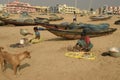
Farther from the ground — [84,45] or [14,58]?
[14,58]

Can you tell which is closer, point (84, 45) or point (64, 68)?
point (64, 68)

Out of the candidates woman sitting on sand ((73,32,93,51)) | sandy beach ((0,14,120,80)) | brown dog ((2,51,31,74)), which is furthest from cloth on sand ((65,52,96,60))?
brown dog ((2,51,31,74))

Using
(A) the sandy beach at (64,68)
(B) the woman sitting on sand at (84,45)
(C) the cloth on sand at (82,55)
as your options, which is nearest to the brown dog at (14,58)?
(A) the sandy beach at (64,68)

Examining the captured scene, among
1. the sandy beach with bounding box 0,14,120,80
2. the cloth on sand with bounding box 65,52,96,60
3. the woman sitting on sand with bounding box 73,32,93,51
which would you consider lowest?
the sandy beach with bounding box 0,14,120,80

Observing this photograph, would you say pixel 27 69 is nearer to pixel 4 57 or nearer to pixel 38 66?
pixel 38 66

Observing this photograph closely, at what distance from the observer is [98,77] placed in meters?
9.45

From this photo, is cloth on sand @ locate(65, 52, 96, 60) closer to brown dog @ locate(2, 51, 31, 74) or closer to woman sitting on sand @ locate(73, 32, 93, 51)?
woman sitting on sand @ locate(73, 32, 93, 51)

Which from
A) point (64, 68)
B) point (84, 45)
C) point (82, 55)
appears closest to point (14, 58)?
point (64, 68)

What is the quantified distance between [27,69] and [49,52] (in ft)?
10.8

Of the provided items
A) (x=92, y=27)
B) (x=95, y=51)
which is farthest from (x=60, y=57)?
(x=92, y=27)

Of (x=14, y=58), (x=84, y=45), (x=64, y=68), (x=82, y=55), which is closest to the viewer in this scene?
(x=14, y=58)

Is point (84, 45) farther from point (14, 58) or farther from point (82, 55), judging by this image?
point (14, 58)

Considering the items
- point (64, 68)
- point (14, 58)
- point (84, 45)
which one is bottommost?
point (64, 68)

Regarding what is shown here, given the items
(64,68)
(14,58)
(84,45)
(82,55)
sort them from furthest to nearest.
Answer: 1. (84,45)
2. (82,55)
3. (64,68)
4. (14,58)
